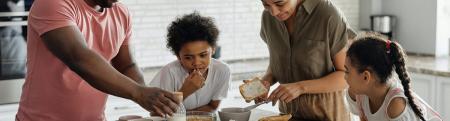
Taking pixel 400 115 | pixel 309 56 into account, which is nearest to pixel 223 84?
pixel 309 56

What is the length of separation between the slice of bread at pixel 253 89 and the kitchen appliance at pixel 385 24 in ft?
9.03

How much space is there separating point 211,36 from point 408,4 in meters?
2.63

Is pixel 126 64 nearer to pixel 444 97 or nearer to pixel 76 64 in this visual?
pixel 76 64

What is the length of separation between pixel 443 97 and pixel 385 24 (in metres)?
1.01

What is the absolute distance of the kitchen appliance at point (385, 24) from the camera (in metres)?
5.18

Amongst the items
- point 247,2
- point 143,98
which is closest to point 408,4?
point 247,2

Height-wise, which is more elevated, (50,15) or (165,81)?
(50,15)

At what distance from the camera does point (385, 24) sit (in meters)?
5.18

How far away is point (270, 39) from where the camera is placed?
9.55ft

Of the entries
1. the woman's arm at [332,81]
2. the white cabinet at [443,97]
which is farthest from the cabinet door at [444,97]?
the woman's arm at [332,81]

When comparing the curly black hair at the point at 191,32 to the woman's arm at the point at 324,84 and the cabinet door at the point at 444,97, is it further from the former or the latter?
the cabinet door at the point at 444,97

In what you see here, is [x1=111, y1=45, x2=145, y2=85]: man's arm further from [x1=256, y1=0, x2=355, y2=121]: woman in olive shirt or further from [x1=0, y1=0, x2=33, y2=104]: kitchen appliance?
[x1=0, y1=0, x2=33, y2=104]: kitchen appliance

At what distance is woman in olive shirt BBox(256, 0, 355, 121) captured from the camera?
2.70 metres

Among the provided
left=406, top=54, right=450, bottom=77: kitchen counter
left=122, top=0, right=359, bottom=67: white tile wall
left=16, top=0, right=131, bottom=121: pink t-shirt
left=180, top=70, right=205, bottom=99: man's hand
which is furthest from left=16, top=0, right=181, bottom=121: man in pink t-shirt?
left=406, top=54, right=450, bottom=77: kitchen counter
